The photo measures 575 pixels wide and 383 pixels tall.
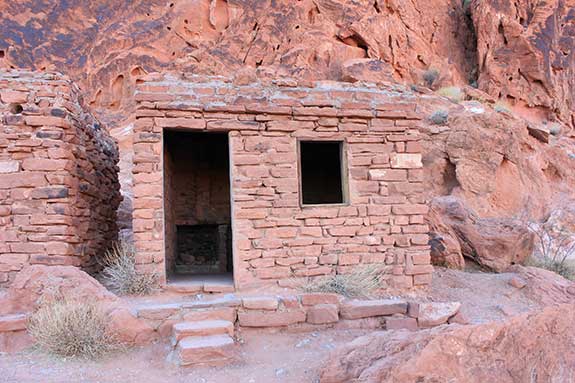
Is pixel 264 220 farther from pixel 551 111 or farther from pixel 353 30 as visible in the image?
pixel 551 111

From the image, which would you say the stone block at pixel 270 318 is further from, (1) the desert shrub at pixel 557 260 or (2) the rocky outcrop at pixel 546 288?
(1) the desert shrub at pixel 557 260

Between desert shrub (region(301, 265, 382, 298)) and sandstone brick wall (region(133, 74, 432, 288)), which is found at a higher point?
sandstone brick wall (region(133, 74, 432, 288))

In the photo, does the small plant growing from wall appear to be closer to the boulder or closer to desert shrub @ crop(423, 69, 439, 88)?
desert shrub @ crop(423, 69, 439, 88)

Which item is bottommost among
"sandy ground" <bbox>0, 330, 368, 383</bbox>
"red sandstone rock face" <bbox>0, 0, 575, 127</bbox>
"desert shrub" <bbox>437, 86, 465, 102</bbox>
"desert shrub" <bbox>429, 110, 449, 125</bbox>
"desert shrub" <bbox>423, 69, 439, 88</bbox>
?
"sandy ground" <bbox>0, 330, 368, 383</bbox>

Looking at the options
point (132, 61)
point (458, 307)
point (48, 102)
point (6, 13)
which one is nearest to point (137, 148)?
point (48, 102)

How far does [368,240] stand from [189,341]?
2739 millimetres

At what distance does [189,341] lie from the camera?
4285 mm

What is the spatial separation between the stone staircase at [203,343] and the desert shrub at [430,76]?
15.4m

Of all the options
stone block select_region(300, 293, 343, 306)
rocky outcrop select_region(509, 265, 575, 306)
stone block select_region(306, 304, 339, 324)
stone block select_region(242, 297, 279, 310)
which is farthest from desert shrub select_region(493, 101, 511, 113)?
stone block select_region(242, 297, 279, 310)

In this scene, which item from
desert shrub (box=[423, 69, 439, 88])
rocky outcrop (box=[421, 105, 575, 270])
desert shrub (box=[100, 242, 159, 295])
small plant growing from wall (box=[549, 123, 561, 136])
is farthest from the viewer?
desert shrub (box=[423, 69, 439, 88])

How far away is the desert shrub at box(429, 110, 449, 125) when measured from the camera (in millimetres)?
13357

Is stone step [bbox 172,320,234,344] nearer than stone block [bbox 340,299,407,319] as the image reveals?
Yes

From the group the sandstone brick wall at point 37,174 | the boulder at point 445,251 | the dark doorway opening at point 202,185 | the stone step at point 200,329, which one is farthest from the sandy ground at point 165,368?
the dark doorway opening at point 202,185

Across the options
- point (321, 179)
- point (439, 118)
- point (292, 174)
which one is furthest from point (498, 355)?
point (439, 118)
